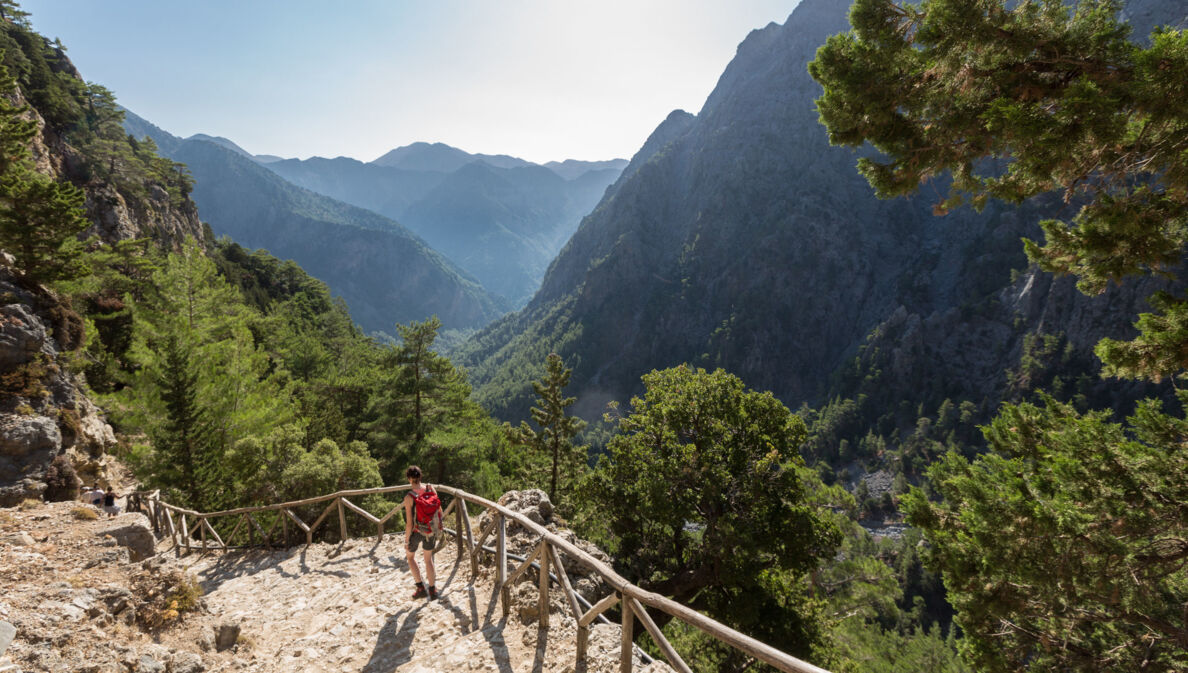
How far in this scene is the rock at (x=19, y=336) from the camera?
13.8 metres

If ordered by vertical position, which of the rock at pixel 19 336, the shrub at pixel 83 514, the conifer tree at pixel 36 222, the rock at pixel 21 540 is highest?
the conifer tree at pixel 36 222

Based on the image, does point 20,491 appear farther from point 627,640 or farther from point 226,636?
point 627,640

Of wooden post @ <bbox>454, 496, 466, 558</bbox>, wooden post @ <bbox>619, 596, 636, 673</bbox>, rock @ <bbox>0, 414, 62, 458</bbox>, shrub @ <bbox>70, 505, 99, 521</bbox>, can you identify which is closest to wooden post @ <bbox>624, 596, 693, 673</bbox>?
wooden post @ <bbox>619, 596, 636, 673</bbox>

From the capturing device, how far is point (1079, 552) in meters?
7.13

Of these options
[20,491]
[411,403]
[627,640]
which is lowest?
[411,403]

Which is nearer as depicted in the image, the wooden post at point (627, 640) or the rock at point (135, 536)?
the wooden post at point (627, 640)

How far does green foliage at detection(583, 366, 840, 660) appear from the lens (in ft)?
44.2

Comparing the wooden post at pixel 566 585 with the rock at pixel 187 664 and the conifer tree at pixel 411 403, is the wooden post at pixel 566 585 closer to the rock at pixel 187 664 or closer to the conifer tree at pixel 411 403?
the rock at pixel 187 664

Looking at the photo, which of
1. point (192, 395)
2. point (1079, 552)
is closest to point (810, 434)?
point (1079, 552)

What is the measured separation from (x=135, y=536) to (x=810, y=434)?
63.9 feet

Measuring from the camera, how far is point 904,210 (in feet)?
615

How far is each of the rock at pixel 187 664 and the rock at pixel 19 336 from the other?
15.7 m

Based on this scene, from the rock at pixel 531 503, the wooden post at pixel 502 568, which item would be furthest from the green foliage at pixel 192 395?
the wooden post at pixel 502 568

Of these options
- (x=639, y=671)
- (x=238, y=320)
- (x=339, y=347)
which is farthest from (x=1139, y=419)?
(x=339, y=347)
